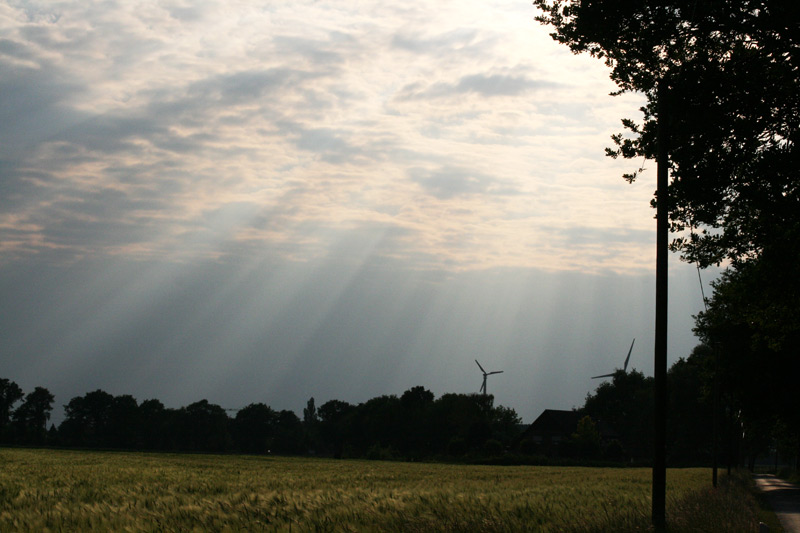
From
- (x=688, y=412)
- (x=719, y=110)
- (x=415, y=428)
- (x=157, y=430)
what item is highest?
(x=719, y=110)

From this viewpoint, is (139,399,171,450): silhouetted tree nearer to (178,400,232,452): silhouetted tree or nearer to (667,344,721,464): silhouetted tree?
(178,400,232,452): silhouetted tree

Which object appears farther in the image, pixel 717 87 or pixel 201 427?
pixel 201 427

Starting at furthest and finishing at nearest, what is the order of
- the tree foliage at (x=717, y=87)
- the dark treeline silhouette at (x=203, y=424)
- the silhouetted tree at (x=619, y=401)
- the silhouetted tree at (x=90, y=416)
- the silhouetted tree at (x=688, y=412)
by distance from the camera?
the silhouetted tree at (x=90, y=416), the silhouetted tree at (x=619, y=401), the dark treeline silhouette at (x=203, y=424), the silhouetted tree at (x=688, y=412), the tree foliage at (x=717, y=87)

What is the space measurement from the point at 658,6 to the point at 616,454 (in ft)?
381

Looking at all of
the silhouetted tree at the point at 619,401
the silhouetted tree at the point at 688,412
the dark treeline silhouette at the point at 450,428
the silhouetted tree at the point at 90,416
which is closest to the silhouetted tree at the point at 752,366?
the dark treeline silhouette at the point at 450,428

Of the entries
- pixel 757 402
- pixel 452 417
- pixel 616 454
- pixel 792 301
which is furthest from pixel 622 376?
pixel 792 301

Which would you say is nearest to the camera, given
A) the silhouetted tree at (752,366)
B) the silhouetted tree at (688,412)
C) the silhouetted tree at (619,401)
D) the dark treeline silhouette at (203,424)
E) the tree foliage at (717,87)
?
the tree foliage at (717,87)

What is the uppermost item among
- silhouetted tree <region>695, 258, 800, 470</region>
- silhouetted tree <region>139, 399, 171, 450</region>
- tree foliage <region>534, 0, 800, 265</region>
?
tree foliage <region>534, 0, 800, 265</region>

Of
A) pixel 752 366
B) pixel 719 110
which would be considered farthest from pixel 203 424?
pixel 719 110

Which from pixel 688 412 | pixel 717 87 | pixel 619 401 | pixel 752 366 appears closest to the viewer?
pixel 717 87

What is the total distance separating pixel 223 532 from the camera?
12508 mm

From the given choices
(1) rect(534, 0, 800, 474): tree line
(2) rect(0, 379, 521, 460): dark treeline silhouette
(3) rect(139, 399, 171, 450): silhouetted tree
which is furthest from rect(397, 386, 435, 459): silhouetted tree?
(1) rect(534, 0, 800, 474): tree line

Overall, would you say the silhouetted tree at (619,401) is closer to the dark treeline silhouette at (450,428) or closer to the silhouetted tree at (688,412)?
the dark treeline silhouette at (450,428)

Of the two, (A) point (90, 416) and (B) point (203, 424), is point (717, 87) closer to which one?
(B) point (203, 424)
